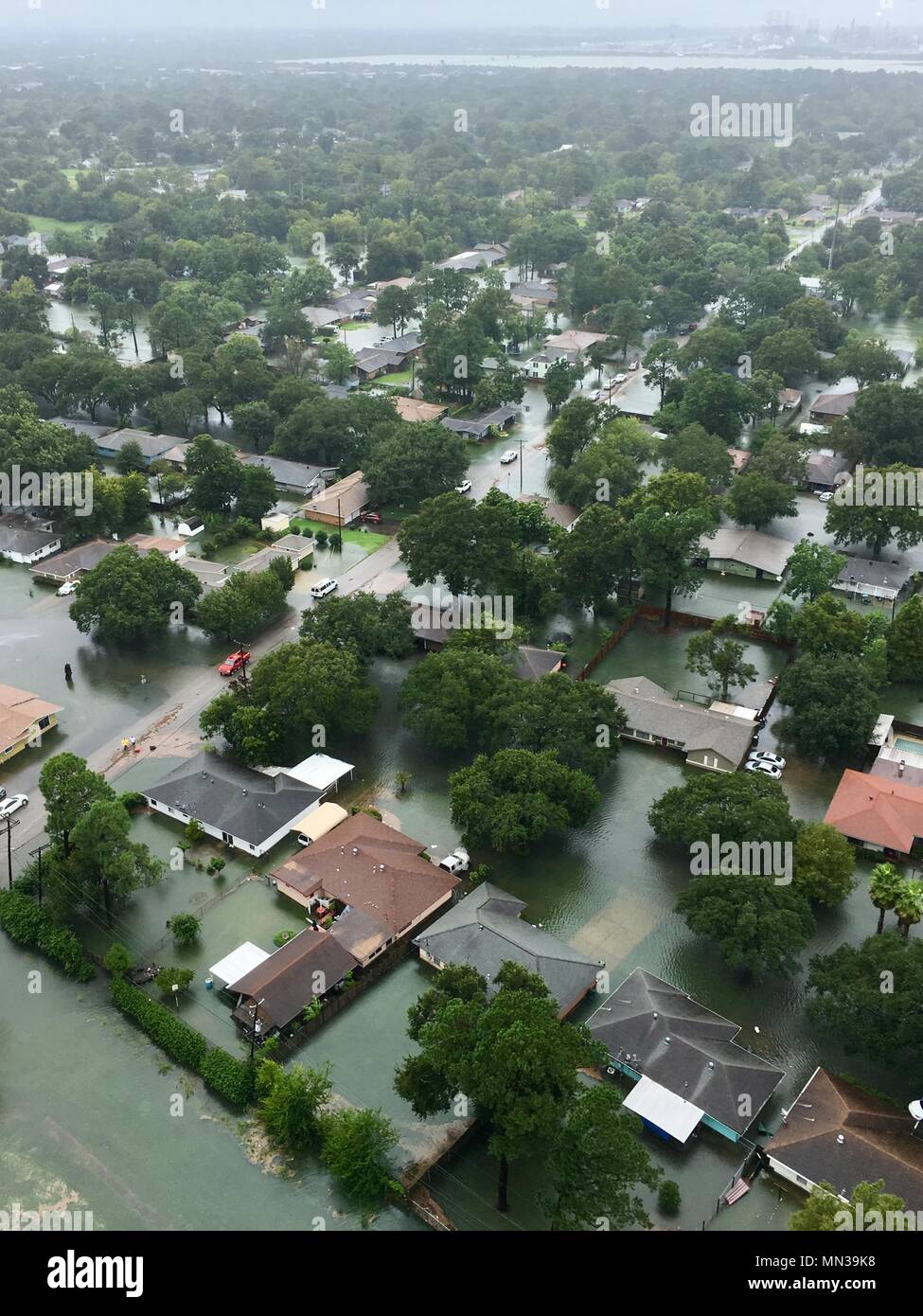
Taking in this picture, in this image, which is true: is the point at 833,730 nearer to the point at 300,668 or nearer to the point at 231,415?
the point at 300,668

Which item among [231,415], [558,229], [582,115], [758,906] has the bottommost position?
[758,906]

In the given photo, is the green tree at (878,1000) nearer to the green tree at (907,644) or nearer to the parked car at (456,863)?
the parked car at (456,863)

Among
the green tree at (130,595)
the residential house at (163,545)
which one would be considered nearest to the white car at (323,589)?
the green tree at (130,595)

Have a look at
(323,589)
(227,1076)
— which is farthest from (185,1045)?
(323,589)

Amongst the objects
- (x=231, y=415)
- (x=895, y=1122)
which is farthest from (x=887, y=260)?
(x=895, y=1122)

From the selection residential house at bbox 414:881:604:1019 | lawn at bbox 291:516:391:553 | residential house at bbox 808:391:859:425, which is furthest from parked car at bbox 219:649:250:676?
residential house at bbox 808:391:859:425

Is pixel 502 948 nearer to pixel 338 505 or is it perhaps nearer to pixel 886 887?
pixel 886 887
